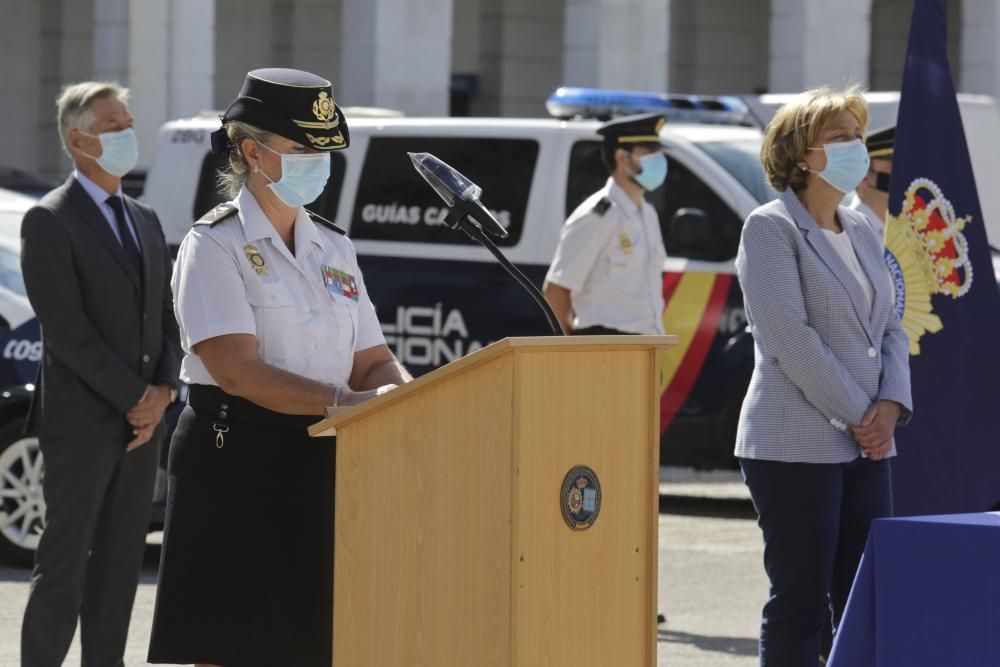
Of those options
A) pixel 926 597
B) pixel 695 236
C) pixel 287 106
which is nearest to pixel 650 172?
pixel 695 236

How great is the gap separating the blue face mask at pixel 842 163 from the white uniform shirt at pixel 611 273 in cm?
287

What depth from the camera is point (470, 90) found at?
2941 centimetres

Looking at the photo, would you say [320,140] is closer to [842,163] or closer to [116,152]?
[842,163]

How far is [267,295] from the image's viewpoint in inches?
161

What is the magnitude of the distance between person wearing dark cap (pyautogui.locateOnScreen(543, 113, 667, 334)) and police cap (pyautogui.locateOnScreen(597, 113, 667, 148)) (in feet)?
0.52

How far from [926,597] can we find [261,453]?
4.78ft

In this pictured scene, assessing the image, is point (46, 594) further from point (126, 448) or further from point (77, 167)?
point (77, 167)

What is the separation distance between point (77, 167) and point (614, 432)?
8.56 feet

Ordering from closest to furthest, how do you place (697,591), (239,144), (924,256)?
(239,144) < (924,256) < (697,591)

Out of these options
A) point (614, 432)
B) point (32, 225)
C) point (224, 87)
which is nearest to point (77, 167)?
point (32, 225)

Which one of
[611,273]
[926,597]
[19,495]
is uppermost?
[611,273]

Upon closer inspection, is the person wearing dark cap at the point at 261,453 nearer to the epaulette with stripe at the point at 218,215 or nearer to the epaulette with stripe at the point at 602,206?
the epaulette with stripe at the point at 218,215

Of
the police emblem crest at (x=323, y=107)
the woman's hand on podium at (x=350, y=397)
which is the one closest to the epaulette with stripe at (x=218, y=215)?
the police emblem crest at (x=323, y=107)

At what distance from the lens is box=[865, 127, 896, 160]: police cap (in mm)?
7056
